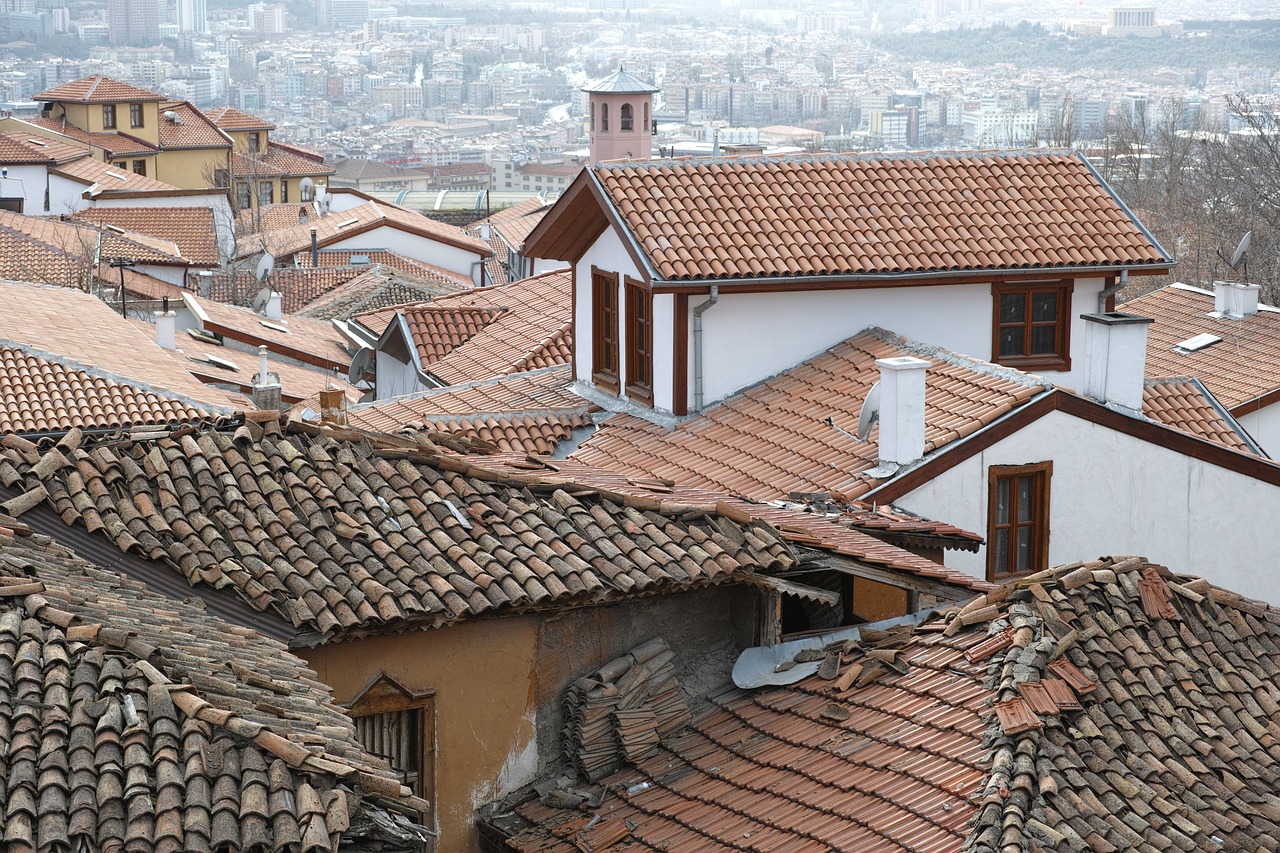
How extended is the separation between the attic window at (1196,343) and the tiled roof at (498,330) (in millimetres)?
8542

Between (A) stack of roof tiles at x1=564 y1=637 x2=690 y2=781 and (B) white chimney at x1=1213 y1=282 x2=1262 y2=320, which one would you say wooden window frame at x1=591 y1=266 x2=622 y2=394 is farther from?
(B) white chimney at x1=1213 y1=282 x2=1262 y2=320

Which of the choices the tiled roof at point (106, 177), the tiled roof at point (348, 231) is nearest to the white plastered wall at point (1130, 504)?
the tiled roof at point (348, 231)

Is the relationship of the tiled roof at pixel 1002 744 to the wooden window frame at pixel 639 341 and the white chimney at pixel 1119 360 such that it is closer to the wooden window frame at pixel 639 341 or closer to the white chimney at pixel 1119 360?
the white chimney at pixel 1119 360

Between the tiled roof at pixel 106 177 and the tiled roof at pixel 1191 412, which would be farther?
the tiled roof at pixel 106 177

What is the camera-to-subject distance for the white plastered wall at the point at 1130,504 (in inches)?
558

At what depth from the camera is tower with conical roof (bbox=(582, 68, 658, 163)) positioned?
43.1 metres

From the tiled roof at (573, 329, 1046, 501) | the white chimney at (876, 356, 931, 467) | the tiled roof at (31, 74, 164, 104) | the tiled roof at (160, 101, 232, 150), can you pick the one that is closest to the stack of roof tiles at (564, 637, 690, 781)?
the tiled roof at (573, 329, 1046, 501)

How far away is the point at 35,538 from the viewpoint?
861 cm

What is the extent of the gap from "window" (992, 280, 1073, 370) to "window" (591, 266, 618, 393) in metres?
Result: 3.95

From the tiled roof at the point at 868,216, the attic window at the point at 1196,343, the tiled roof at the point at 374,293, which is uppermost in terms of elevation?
the tiled roof at the point at 868,216

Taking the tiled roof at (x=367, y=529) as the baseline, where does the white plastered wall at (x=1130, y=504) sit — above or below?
below

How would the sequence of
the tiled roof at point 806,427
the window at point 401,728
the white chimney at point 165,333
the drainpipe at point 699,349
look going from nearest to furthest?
Answer: the window at point 401,728 → the tiled roof at point 806,427 → the drainpipe at point 699,349 → the white chimney at point 165,333

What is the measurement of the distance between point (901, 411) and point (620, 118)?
3134 centimetres

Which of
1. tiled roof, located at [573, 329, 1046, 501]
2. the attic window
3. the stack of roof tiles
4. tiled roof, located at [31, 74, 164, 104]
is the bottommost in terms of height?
the stack of roof tiles
